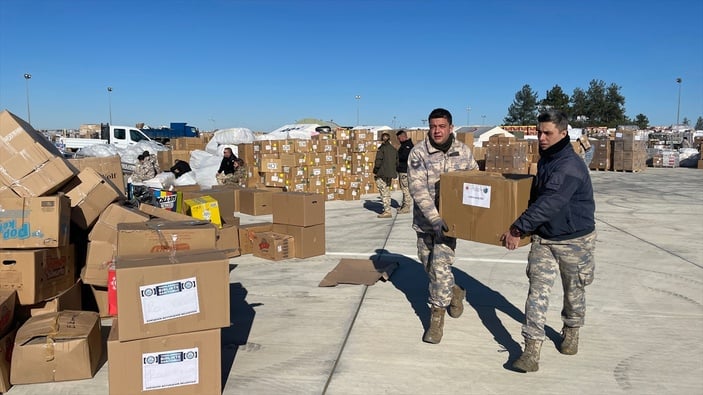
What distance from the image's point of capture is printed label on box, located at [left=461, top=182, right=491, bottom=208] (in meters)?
3.66

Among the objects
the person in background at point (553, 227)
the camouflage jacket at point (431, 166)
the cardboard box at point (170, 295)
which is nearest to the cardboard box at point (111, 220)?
the cardboard box at point (170, 295)

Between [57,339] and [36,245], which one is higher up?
[36,245]

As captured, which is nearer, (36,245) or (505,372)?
(505,372)

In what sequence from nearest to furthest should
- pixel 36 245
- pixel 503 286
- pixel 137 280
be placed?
pixel 137 280 < pixel 36 245 < pixel 503 286

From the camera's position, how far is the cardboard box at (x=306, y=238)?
716 cm

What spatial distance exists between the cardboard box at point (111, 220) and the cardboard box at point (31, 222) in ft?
1.71

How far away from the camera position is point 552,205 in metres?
3.41

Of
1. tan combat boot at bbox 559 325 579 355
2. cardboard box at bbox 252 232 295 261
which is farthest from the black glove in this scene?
cardboard box at bbox 252 232 295 261

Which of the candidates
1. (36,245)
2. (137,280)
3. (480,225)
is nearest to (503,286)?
(480,225)

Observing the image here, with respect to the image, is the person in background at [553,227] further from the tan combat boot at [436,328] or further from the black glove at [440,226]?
the tan combat boot at [436,328]

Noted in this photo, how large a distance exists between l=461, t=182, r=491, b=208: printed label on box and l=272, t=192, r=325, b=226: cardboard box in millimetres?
3601

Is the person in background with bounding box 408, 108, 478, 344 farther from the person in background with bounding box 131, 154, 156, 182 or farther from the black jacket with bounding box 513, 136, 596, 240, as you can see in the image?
the person in background with bounding box 131, 154, 156, 182

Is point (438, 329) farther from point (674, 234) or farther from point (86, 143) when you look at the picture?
point (86, 143)

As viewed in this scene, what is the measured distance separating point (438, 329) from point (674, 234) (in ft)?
22.4
